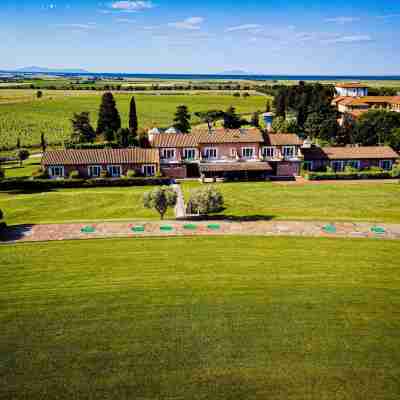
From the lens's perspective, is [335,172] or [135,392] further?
[335,172]

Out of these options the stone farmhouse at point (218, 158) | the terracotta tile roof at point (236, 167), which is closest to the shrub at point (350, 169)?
the stone farmhouse at point (218, 158)

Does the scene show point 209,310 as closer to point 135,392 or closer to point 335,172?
point 135,392

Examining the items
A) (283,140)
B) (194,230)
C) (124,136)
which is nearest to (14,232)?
(194,230)

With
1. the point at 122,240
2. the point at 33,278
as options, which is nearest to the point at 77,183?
the point at 122,240

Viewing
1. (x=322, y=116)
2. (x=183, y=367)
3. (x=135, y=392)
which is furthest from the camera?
(x=322, y=116)

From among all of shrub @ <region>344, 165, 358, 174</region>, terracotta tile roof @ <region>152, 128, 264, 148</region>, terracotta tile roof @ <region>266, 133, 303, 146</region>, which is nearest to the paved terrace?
shrub @ <region>344, 165, 358, 174</region>

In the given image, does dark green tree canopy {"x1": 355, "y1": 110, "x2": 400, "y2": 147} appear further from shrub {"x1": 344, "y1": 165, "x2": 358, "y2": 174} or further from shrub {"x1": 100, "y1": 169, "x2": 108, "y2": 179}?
shrub {"x1": 100, "y1": 169, "x2": 108, "y2": 179}
